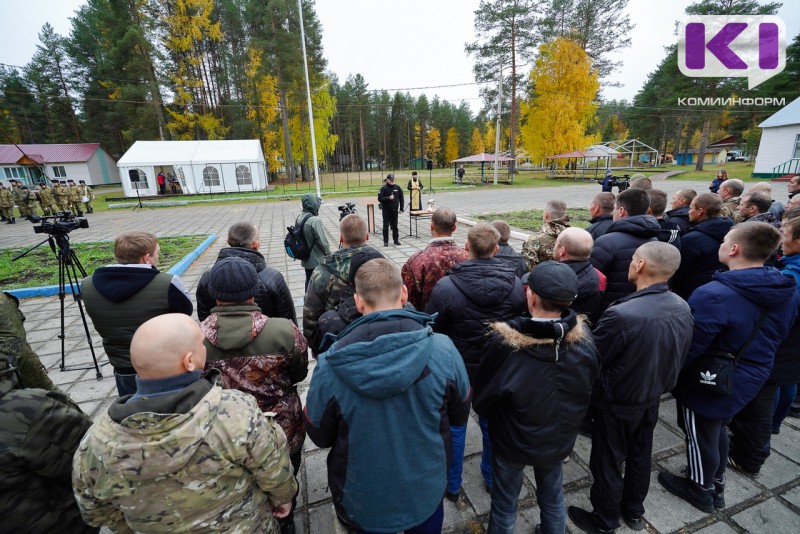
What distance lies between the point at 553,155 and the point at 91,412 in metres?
33.4

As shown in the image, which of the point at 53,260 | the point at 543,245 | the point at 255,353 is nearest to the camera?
the point at 255,353

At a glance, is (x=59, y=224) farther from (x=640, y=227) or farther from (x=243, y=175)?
(x=243, y=175)

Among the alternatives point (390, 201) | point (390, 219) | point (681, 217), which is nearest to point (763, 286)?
point (681, 217)

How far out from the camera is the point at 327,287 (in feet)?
8.70

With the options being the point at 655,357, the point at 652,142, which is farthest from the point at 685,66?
the point at 655,357

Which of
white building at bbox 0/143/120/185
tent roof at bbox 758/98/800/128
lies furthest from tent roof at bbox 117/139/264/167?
tent roof at bbox 758/98/800/128

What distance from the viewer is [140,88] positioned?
91.7 ft

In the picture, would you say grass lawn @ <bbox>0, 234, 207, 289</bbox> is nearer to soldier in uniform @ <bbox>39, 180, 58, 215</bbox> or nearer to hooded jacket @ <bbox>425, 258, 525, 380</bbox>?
hooded jacket @ <bbox>425, 258, 525, 380</bbox>

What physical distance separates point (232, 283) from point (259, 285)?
94 centimetres

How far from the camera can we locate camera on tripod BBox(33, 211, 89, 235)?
3621 millimetres

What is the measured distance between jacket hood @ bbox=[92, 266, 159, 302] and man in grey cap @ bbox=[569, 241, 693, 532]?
2893 millimetres

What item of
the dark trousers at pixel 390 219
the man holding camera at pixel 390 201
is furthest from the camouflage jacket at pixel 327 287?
the dark trousers at pixel 390 219

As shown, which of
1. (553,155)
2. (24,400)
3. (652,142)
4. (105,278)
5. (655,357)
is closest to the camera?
(24,400)

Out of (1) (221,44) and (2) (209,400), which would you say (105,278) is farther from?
(1) (221,44)
